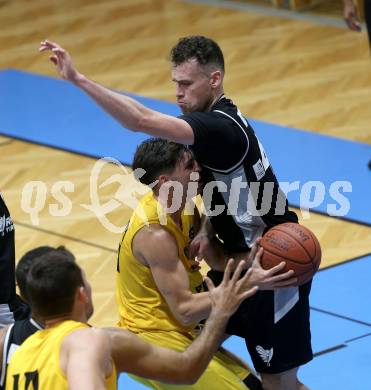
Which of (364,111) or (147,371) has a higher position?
(147,371)

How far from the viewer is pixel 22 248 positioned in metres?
8.39

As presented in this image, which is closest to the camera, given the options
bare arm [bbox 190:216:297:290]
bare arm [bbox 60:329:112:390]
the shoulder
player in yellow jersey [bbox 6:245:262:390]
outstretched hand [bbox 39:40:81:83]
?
bare arm [bbox 60:329:112:390]

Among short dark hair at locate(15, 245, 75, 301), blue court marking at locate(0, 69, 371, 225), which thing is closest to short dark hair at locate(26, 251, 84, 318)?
short dark hair at locate(15, 245, 75, 301)

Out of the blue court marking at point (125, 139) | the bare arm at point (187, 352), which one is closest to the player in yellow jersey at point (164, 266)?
the bare arm at point (187, 352)

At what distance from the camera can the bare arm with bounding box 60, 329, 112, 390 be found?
366cm

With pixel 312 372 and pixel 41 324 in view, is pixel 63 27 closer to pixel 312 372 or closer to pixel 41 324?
pixel 312 372

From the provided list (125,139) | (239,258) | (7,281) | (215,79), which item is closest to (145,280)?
(239,258)

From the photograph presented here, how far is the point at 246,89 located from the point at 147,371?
7950 millimetres

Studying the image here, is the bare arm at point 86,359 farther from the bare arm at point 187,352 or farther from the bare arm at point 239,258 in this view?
the bare arm at point 239,258

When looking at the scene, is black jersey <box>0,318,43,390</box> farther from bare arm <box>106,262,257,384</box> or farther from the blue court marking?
the blue court marking

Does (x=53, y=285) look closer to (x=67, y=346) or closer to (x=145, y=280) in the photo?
(x=67, y=346)

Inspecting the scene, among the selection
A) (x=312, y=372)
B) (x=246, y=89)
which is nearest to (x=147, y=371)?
(x=312, y=372)

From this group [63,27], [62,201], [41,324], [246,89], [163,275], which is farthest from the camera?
[63,27]

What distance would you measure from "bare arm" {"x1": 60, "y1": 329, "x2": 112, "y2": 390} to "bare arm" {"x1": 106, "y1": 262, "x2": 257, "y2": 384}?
0.74 ft
